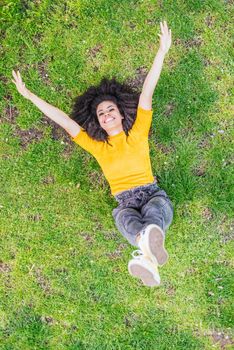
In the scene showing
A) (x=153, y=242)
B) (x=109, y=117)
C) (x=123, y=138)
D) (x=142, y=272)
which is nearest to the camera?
(x=153, y=242)

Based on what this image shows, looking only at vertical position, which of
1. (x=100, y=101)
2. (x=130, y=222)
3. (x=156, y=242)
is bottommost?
(x=156, y=242)

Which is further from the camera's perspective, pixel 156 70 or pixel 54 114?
pixel 54 114

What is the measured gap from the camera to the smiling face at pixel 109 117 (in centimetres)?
492

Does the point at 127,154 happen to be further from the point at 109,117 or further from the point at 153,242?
the point at 153,242

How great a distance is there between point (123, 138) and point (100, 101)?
0.47 metres

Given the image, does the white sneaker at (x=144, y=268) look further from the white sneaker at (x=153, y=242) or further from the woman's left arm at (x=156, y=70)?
the woman's left arm at (x=156, y=70)

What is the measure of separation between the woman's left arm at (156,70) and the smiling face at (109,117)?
0.91ft

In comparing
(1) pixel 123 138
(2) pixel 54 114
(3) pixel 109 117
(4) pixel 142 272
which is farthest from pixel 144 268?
(2) pixel 54 114

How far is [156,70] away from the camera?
4.77 m

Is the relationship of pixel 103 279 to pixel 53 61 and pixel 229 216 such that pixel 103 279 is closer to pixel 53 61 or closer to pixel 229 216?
pixel 229 216

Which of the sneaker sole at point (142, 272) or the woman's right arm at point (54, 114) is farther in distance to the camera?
the woman's right arm at point (54, 114)

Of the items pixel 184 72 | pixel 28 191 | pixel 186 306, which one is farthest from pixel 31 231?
pixel 184 72

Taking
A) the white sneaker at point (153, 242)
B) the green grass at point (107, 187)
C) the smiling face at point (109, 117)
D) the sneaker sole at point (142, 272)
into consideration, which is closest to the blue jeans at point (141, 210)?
the white sneaker at point (153, 242)

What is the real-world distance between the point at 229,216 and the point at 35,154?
2.40 meters
